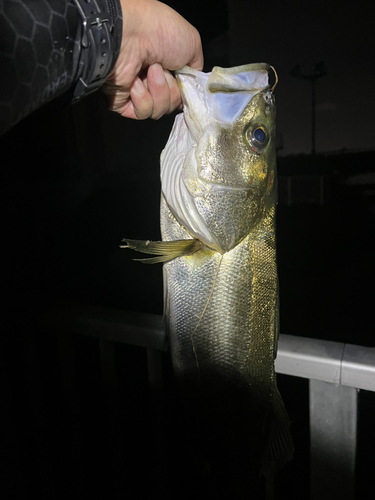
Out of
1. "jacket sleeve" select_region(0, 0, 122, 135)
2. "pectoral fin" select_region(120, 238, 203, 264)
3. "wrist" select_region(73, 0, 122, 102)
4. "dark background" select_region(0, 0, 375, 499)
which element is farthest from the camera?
"dark background" select_region(0, 0, 375, 499)

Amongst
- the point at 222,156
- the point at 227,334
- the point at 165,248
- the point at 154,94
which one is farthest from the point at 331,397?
the point at 154,94

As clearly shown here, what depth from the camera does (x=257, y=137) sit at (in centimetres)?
112

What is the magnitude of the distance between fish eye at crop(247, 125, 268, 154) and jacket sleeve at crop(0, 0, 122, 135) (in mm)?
579

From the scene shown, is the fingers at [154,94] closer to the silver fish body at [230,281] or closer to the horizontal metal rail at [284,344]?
the silver fish body at [230,281]

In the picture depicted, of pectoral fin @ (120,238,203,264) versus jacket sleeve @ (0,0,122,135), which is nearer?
jacket sleeve @ (0,0,122,135)

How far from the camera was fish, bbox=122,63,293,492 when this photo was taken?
1.08 m

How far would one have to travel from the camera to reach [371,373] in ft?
3.54

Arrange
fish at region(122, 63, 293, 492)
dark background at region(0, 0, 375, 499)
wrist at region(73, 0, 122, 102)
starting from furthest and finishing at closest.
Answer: dark background at region(0, 0, 375, 499) → fish at region(122, 63, 293, 492) → wrist at region(73, 0, 122, 102)

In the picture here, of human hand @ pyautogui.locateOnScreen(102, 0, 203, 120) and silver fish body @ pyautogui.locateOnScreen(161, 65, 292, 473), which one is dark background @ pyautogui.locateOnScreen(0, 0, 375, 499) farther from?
human hand @ pyautogui.locateOnScreen(102, 0, 203, 120)

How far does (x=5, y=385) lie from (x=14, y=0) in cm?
168

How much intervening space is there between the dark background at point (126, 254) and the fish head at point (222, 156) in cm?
86

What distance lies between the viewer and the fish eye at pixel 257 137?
111 cm

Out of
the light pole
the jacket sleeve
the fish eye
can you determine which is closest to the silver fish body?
the fish eye

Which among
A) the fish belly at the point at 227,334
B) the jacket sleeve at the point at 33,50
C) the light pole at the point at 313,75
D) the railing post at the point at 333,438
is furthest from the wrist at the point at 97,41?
the light pole at the point at 313,75
